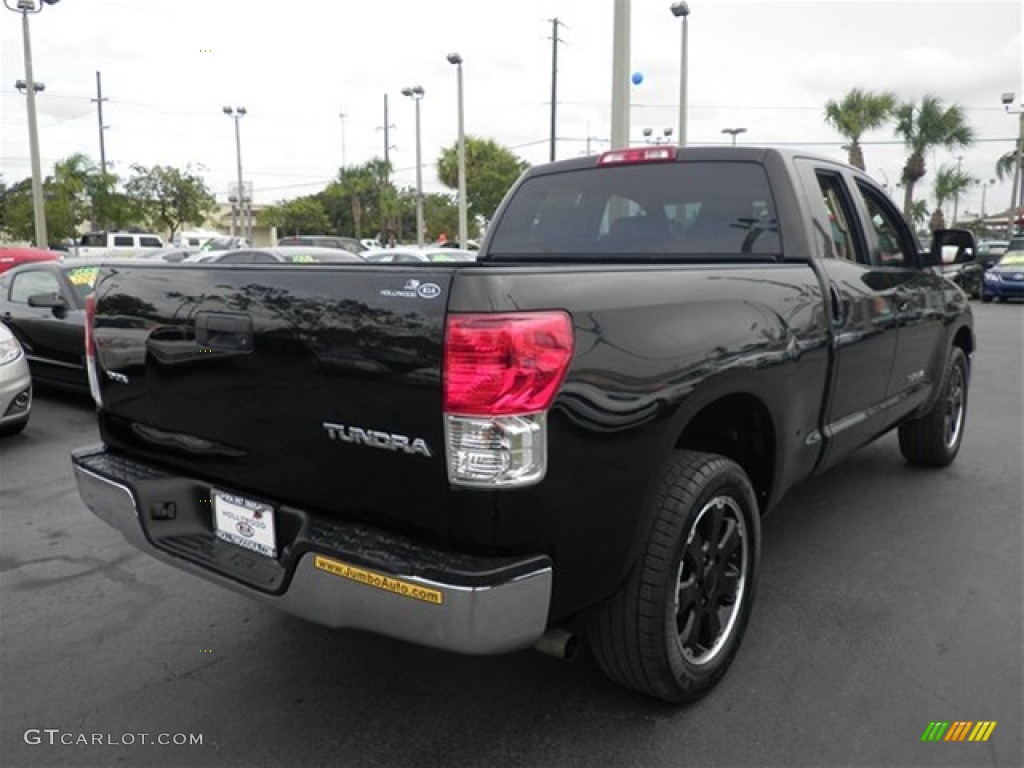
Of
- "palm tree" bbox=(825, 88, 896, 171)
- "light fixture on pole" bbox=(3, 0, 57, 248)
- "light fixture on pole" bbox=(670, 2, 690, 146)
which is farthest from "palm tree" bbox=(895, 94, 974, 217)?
"light fixture on pole" bbox=(3, 0, 57, 248)

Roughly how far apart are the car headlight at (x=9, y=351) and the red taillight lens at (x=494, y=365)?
5626 millimetres

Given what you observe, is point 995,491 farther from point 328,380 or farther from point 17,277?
point 17,277

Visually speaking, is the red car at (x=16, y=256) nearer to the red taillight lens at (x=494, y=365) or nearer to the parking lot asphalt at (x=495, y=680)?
the parking lot asphalt at (x=495, y=680)

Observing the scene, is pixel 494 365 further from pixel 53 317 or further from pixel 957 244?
pixel 53 317

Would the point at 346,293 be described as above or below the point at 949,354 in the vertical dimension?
above

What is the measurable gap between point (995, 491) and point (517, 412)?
435 centimetres

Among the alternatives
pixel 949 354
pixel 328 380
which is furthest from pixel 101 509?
pixel 949 354

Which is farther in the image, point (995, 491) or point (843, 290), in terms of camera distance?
point (995, 491)

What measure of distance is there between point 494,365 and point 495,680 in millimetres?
1435

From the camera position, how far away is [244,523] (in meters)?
2.56

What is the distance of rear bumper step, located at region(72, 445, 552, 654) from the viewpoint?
6.73ft

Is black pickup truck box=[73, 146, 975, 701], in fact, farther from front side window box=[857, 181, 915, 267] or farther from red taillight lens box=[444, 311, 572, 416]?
front side window box=[857, 181, 915, 267]

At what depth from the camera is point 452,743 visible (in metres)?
2.56

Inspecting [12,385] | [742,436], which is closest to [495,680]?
[742,436]
